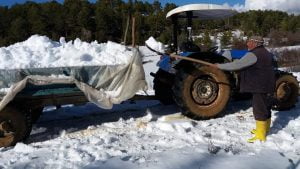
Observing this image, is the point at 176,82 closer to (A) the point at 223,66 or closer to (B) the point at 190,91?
(B) the point at 190,91

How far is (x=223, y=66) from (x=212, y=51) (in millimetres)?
1598

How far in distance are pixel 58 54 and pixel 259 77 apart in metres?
3.13

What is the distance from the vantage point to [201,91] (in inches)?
305

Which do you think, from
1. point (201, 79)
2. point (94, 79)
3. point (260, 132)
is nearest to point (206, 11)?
point (201, 79)

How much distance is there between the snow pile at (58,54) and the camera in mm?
6447

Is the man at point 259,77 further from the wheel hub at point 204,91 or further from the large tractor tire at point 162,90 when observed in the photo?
the large tractor tire at point 162,90

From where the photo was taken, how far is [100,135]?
21.9ft

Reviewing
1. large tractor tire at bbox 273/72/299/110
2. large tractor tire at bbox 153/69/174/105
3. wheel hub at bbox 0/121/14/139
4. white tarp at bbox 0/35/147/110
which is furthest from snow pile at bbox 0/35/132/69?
large tractor tire at bbox 273/72/299/110

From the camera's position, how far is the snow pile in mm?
6447

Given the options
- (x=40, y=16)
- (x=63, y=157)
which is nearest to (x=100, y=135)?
(x=63, y=157)

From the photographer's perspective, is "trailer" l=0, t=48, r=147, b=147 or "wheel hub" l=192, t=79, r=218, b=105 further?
"wheel hub" l=192, t=79, r=218, b=105

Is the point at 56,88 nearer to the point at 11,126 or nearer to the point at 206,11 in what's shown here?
the point at 11,126

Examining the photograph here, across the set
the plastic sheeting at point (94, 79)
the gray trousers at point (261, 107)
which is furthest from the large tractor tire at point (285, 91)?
the plastic sheeting at point (94, 79)

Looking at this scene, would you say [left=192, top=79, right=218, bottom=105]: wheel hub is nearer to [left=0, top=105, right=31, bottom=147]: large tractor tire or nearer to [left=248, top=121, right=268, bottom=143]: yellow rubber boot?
[left=248, top=121, right=268, bottom=143]: yellow rubber boot
